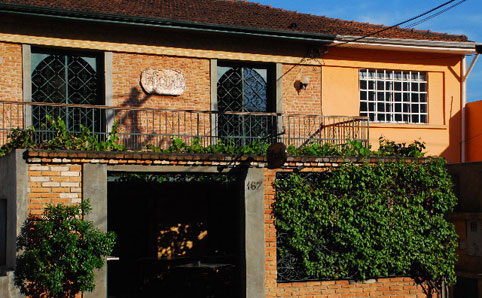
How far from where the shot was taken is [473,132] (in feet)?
51.6

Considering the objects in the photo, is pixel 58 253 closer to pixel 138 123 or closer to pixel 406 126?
pixel 138 123

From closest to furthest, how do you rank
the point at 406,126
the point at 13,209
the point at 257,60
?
the point at 13,209 → the point at 257,60 → the point at 406,126

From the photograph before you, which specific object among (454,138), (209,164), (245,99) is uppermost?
(245,99)

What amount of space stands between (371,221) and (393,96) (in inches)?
217

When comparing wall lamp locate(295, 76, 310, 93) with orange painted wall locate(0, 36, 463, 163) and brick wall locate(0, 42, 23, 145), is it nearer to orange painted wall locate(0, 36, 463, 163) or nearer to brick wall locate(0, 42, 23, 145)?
orange painted wall locate(0, 36, 463, 163)

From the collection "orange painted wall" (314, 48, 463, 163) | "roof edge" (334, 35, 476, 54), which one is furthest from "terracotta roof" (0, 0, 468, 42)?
"orange painted wall" (314, 48, 463, 163)

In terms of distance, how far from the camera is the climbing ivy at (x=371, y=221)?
10.4m

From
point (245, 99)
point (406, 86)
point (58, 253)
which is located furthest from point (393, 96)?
point (58, 253)

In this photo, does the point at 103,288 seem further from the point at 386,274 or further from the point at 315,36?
the point at 315,36

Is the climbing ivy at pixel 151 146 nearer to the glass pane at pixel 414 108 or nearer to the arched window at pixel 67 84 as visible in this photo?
the arched window at pixel 67 84

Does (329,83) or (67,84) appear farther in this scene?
(329,83)

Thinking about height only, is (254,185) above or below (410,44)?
below

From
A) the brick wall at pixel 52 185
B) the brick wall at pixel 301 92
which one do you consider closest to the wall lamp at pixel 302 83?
the brick wall at pixel 301 92

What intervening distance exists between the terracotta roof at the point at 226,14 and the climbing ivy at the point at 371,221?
4.61m
